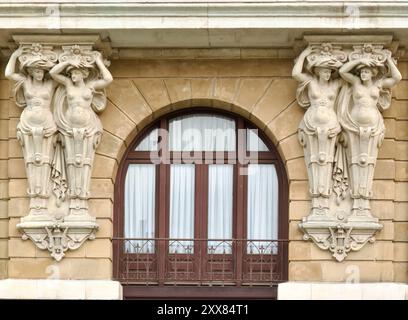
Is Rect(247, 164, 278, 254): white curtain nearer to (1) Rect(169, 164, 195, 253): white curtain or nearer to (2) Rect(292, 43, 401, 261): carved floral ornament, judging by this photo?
(1) Rect(169, 164, 195, 253): white curtain

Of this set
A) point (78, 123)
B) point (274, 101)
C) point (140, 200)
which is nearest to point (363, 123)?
point (274, 101)

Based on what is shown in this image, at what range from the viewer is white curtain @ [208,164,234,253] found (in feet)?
85.0

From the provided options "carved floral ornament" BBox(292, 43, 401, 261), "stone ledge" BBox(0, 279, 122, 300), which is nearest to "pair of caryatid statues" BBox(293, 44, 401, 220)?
"carved floral ornament" BBox(292, 43, 401, 261)

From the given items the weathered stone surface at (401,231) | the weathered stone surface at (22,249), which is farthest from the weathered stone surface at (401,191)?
the weathered stone surface at (22,249)

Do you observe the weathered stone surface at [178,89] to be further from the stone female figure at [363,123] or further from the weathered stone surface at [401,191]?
the weathered stone surface at [401,191]

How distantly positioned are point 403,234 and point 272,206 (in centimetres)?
197

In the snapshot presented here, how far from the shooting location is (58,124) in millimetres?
25219

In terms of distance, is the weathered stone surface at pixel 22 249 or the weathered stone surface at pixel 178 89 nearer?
the weathered stone surface at pixel 22 249

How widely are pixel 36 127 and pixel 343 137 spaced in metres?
4.31

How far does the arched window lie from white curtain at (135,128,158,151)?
0.6 inches

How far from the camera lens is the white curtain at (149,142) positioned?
26.1 metres

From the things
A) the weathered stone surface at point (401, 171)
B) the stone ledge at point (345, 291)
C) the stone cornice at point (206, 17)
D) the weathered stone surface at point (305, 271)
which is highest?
the stone cornice at point (206, 17)

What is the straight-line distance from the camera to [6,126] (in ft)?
84.5

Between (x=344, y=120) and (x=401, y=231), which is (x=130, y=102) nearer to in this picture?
(x=344, y=120)
